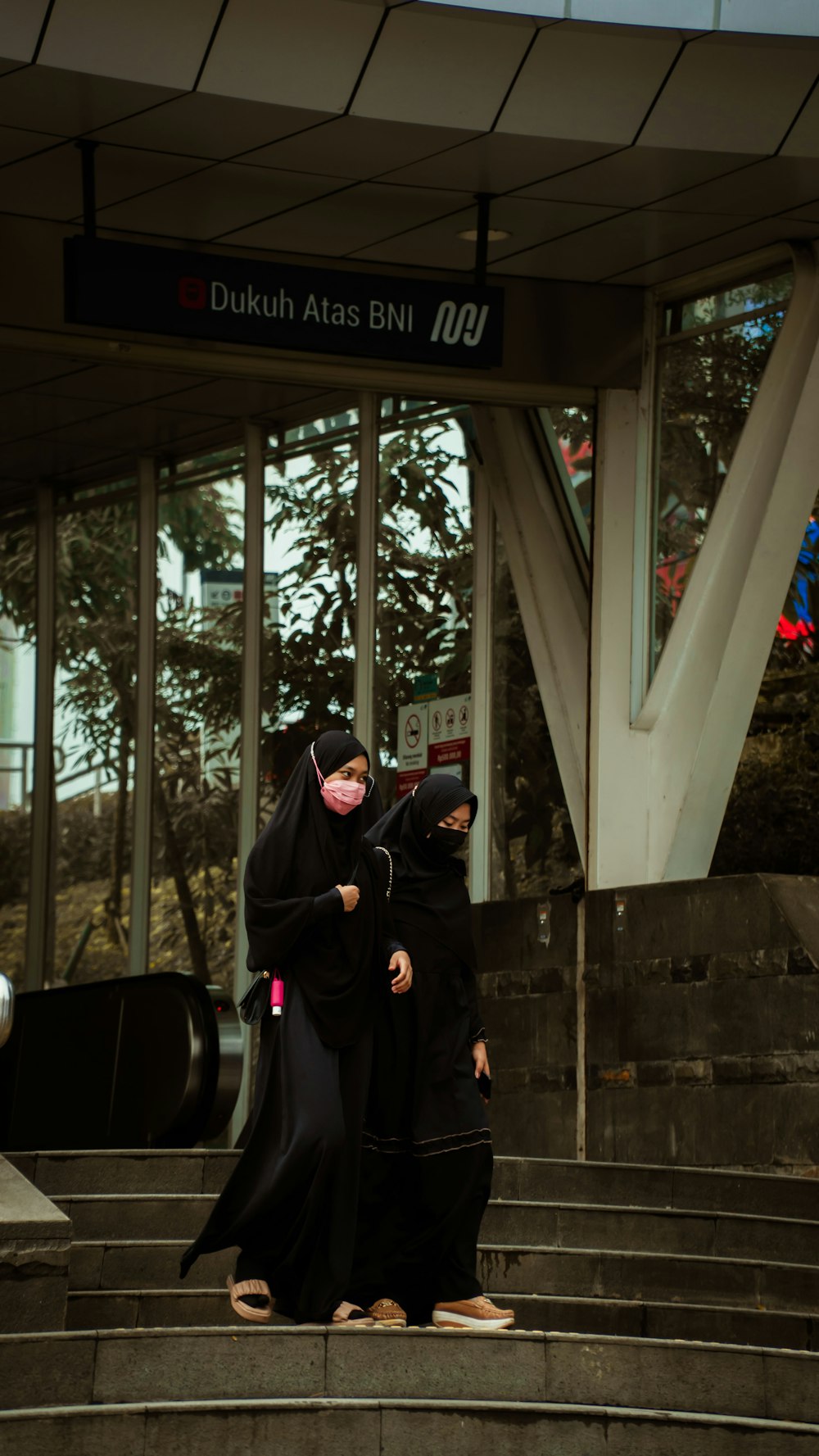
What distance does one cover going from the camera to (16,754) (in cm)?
1504

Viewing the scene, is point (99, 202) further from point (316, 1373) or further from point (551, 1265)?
point (316, 1373)

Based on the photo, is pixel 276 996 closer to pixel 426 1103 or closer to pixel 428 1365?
pixel 426 1103

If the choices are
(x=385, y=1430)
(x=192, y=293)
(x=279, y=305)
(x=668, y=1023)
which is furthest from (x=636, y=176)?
(x=385, y=1430)

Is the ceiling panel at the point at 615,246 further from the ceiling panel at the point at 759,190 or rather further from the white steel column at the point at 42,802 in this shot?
the white steel column at the point at 42,802

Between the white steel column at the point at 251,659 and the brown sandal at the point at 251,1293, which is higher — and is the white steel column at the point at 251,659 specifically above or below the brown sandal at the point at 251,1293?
above

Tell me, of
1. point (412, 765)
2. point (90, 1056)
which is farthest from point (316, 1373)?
point (412, 765)

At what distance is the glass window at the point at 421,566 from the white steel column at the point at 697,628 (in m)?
1.53

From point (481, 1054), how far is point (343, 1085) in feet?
1.88

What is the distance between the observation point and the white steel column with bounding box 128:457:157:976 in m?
14.3

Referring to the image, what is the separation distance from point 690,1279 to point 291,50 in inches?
199

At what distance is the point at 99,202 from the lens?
971cm

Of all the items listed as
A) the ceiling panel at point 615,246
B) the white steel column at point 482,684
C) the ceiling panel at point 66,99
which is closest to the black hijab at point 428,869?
the ceiling panel at point 66,99

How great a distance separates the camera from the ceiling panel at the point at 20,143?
8984mm

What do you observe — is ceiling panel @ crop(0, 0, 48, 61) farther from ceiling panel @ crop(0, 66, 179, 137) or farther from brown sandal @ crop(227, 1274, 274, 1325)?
brown sandal @ crop(227, 1274, 274, 1325)
